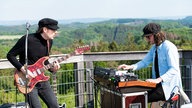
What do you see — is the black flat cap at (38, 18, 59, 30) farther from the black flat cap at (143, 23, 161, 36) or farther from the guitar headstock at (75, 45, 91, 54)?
the black flat cap at (143, 23, 161, 36)

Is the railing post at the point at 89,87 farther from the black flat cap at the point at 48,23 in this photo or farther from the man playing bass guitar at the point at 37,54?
the black flat cap at the point at 48,23

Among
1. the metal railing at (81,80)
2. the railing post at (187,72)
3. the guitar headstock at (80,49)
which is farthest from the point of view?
the railing post at (187,72)

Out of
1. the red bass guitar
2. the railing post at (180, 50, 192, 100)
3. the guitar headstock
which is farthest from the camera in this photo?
the railing post at (180, 50, 192, 100)

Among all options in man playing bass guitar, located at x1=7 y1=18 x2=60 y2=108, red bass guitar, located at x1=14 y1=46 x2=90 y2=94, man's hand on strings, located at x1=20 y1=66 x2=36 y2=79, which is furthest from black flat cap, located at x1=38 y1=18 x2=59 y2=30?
man's hand on strings, located at x1=20 y1=66 x2=36 y2=79

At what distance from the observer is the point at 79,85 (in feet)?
23.5

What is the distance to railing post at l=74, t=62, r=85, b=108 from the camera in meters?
7.12

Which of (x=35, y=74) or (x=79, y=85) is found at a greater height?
(x=35, y=74)

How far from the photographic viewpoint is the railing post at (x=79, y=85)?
7125 mm

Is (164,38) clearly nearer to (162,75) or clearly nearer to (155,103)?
(162,75)

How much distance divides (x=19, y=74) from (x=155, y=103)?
173 cm

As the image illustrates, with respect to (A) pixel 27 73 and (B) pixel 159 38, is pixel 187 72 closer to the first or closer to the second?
(B) pixel 159 38

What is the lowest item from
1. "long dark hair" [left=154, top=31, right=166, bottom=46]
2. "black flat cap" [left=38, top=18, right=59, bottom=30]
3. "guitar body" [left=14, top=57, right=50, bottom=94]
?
"guitar body" [left=14, top=57, right=50, bottom=94]

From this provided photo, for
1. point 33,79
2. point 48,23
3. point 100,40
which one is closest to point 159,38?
point 48,23

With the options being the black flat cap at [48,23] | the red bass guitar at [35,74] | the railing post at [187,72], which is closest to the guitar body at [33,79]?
the red bass guitar at [35,74]
